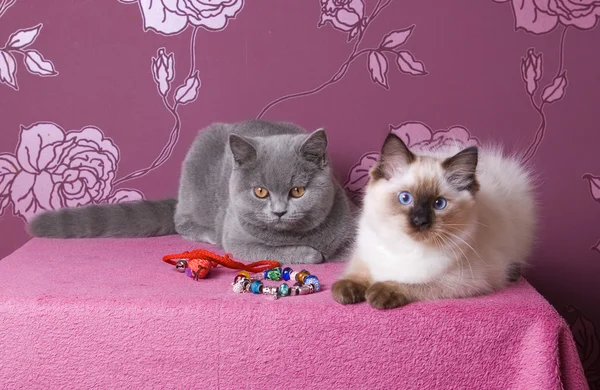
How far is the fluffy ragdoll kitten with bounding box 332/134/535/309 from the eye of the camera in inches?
44.9

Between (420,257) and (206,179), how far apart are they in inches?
33.3

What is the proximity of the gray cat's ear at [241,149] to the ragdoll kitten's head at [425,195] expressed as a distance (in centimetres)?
42

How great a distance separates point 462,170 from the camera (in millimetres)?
1164

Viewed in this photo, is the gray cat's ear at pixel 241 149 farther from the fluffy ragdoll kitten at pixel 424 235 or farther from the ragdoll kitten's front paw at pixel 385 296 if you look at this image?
the ragdoll kitten's front paw at pixel 385 296

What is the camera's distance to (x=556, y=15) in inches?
70.9

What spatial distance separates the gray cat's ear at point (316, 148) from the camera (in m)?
1.48

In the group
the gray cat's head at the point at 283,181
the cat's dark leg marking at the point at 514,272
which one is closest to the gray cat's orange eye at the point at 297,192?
the gray cat's head at the point at 283,181

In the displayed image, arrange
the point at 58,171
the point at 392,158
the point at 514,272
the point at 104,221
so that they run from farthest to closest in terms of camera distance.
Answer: the point at 58,171
the point at 104,221
the point at 514,272
the point at 392,158

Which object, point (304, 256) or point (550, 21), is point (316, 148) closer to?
point (304, 256)

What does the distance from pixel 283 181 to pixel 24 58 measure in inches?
40.4

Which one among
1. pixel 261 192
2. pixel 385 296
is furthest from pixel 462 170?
pixel 261 192

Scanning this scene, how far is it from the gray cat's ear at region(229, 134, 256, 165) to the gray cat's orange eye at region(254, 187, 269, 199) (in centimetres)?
8

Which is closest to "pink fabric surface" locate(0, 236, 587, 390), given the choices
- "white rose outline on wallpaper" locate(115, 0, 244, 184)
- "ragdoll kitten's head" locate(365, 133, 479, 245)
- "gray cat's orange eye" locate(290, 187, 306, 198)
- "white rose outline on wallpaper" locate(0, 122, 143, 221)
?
"ragdoll kitten's head" locate(365, 133, 479, 245)

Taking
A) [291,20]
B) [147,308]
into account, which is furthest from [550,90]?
[147,308]
